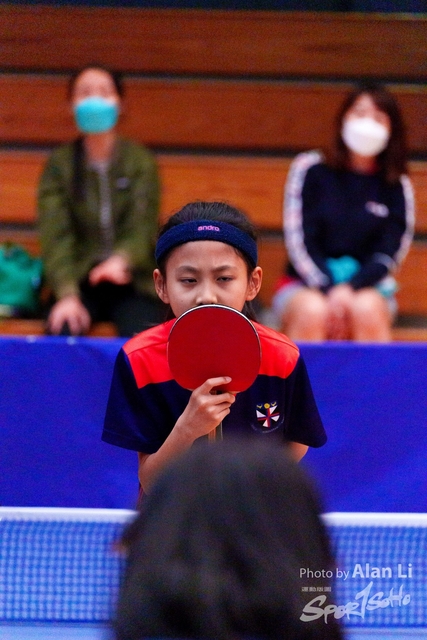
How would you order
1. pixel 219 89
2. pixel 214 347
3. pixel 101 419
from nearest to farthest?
pixel 214 347 < pixel 101 419 < pixel 219 89

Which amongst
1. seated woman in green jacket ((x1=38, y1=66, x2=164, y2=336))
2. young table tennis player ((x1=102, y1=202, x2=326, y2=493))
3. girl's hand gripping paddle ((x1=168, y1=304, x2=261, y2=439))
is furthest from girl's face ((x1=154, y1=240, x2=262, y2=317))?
seated woman in green jacket ((x1=38, y1=66, x2=164, y2=336))

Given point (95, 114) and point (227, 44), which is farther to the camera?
point (227, 44)

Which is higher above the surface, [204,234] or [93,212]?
[93,212]

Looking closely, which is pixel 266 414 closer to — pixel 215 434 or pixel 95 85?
pixel 215 434

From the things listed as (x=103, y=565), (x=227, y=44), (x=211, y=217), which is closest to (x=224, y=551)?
(x=211, y=217)

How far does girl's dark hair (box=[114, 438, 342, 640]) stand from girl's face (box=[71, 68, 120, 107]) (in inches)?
149

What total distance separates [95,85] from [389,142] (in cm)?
164

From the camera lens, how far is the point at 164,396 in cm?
220

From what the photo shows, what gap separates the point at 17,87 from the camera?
18.1ft

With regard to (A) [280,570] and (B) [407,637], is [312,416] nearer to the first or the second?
(B) [407,637]

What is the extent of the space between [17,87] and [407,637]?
4397mm

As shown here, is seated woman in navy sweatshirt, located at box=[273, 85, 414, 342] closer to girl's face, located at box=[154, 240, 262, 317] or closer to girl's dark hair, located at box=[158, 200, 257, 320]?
girl's dark hair, located at box=[158, 200, 257, 320]

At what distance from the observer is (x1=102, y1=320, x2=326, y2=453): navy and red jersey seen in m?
2.20

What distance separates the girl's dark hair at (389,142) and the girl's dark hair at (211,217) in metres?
2.56
